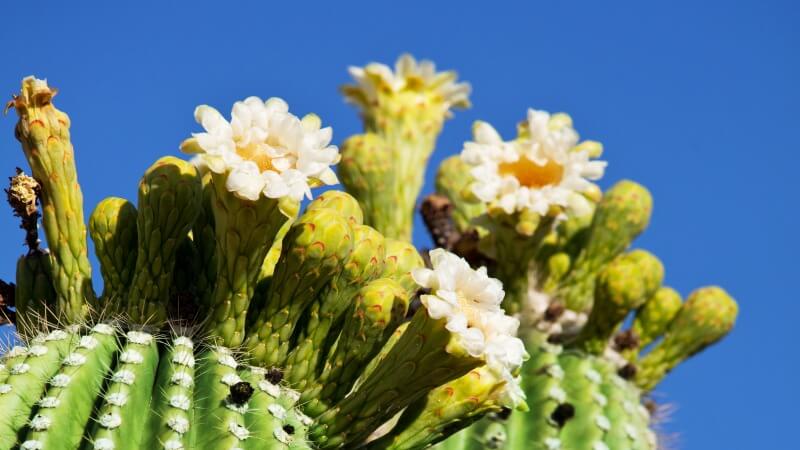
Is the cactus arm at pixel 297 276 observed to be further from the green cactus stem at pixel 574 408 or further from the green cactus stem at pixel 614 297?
the green cactus stem at pixel 614 297

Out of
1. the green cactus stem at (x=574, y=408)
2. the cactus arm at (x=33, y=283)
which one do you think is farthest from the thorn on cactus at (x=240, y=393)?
the green cactus stem at (x=574, y=408)

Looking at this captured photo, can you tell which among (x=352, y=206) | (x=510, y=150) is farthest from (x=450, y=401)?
(x=510, y=150)

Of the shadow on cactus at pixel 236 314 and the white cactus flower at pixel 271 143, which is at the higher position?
the white cactus flower at pixel 271 143

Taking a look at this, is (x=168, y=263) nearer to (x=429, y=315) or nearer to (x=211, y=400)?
(x=211, y=400)

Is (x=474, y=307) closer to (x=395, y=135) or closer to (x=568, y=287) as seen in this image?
(x=568, y=287)

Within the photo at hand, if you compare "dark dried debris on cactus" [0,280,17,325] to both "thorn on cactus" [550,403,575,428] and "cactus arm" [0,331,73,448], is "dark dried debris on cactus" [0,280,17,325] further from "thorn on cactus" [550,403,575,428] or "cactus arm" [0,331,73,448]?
"thorn on cactus" [550,403,575,428]

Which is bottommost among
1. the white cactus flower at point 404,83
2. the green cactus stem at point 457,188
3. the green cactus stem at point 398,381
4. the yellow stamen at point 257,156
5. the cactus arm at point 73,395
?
the cactus arm at point 73,395

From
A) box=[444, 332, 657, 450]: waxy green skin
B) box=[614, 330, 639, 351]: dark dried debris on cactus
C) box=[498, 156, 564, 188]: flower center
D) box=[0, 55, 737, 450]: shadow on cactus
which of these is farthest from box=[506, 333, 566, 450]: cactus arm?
box=[0, 55, 737, 450]: shadow on cactus
